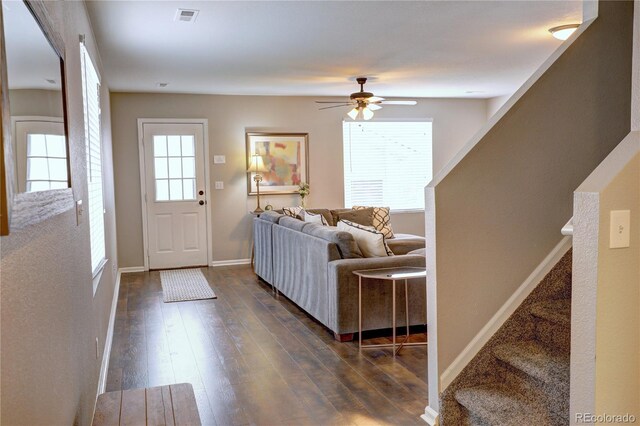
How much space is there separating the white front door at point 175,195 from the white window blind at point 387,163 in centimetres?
222

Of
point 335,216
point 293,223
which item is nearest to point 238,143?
point 335,216

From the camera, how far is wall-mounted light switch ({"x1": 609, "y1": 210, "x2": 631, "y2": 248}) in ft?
5.95

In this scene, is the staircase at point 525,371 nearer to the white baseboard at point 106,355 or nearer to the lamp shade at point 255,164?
the white baseboard at point 106,355

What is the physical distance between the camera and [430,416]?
2.86 meters

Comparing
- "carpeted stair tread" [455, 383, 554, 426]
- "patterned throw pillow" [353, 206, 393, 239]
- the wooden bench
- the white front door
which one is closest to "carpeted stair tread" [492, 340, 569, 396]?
"carpeted stair tread" [455, 383, 554, 426]

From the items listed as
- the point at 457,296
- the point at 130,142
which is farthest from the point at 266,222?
the point at 457,296

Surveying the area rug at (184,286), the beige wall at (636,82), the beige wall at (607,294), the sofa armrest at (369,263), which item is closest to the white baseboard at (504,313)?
the beige wall at (607,294)

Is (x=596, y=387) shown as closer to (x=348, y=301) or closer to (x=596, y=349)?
(x=596, y=349)

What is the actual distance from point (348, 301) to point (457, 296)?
5.35 feet

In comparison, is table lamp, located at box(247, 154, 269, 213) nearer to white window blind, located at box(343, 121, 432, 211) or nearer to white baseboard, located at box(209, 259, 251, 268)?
white baseboard, located at box(209, 259, 251, 268)

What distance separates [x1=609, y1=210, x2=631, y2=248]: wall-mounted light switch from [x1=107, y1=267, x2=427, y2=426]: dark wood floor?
1580 millimetres

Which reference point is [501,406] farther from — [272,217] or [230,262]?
[230,262]

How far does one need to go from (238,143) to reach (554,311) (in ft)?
19.5

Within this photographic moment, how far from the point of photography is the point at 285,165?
27.0 feet
